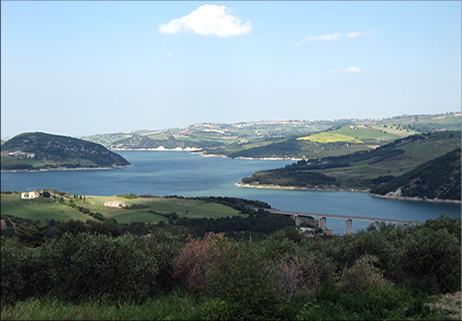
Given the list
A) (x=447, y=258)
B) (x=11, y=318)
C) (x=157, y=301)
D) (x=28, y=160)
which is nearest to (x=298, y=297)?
(x=157, y=301)

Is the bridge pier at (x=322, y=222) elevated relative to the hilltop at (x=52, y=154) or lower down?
lower down

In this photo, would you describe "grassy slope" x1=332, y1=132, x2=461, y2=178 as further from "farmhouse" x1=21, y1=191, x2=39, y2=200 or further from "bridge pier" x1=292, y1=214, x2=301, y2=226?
"farmhouse" x1=21, y1=191, x2=39, y2=200

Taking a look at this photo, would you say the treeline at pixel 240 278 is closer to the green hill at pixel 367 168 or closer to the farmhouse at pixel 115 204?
the farmhouse at pixel 115 204

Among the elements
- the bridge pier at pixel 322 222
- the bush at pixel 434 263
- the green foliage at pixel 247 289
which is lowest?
the bridge pier at pixel 322 222

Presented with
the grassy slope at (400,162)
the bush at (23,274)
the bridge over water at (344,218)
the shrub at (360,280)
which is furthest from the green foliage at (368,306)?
the grassy slope at (400,162)

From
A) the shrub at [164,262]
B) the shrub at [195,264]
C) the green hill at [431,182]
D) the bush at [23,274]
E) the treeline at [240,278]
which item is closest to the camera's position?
the treeline at [240,278]
